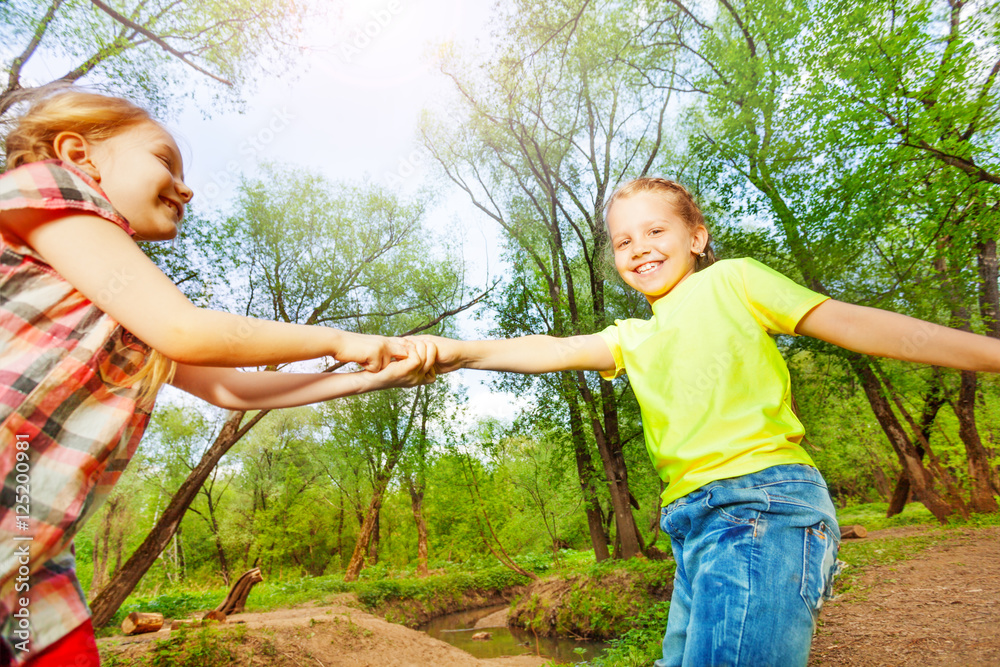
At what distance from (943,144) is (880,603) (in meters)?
6.04

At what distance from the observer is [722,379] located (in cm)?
149

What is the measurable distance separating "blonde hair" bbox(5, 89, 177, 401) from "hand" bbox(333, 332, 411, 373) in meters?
0.48

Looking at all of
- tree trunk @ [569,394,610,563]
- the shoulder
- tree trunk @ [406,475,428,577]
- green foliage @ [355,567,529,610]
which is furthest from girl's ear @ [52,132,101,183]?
tree trunk @ [406,475,428,577]

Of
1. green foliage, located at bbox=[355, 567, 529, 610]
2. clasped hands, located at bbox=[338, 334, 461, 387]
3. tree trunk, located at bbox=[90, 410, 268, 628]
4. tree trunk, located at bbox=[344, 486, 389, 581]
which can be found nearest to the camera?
clasped hands, located at bbox=[338, 334, 461, 387]

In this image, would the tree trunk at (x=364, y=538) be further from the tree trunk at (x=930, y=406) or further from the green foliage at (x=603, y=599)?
the tree trunk at (x=930, y=406)

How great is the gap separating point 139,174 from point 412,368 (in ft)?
3.25

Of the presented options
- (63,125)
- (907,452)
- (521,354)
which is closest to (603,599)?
(907,452)

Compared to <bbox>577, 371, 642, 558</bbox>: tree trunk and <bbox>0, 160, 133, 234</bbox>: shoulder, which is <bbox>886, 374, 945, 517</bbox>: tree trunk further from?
<bbox>0, 160, 133, 234</bbox>: shoulder

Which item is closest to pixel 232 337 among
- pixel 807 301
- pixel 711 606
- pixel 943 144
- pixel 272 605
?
pixel 711 606

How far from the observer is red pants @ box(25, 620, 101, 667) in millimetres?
929

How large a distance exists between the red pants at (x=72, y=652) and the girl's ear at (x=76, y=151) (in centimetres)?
99

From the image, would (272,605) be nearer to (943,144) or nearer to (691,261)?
(691,261)

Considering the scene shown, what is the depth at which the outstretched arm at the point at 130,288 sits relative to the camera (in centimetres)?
102

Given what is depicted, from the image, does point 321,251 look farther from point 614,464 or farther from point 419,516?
point 419,516
